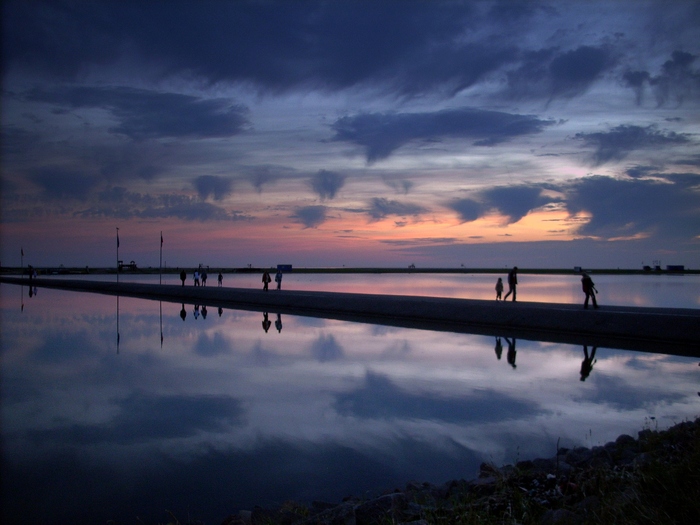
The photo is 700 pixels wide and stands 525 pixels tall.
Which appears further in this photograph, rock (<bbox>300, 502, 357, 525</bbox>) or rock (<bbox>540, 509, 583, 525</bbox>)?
rock (<bbox>300, 502, 357, 525</bbox>)

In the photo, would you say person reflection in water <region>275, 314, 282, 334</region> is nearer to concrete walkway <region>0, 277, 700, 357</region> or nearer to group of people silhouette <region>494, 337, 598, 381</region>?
concrete walkway <region>0, 277, 700, 357</region>

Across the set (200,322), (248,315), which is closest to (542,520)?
(200,322)

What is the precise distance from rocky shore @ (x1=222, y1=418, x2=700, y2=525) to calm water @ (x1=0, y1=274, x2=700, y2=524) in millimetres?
948

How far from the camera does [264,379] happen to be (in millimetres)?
14570

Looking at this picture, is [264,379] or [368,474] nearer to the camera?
[368,474]

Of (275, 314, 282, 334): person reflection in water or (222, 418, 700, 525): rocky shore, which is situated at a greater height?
(222, 418, 700, 525): rocky shore

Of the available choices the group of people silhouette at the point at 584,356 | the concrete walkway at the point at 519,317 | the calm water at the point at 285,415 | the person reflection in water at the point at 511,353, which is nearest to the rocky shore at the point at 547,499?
the calm water at the point at 285,415

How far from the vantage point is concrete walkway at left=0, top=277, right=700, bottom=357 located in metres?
19.3

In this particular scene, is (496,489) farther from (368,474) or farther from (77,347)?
(77,347)

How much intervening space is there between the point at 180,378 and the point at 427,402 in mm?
7249

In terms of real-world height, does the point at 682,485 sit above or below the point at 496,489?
above

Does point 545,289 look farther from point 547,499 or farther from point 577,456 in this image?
point 547,499

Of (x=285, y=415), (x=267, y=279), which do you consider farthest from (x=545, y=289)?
(x=285, y=415)

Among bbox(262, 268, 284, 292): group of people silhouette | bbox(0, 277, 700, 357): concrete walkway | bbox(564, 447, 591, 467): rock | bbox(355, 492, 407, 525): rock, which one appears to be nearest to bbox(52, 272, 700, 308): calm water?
bbox(262, 268, 284, 292): group of people silhouette
